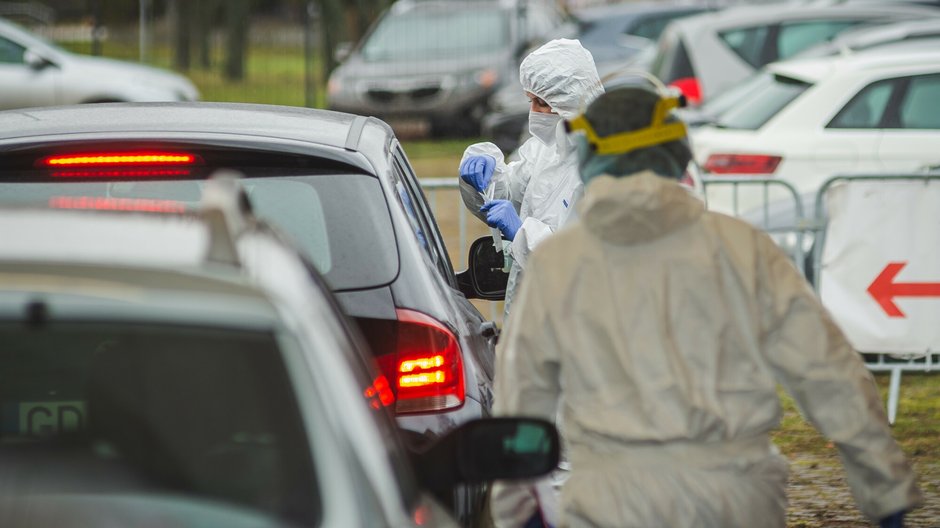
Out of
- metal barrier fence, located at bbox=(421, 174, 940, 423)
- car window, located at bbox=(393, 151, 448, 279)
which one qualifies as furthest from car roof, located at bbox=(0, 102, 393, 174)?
metal barrier fence, located at bbox=(421, 174, 940, 423)

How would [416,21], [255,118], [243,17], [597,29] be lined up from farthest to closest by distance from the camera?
[243,17], [416,21], [597,29], [255,118]

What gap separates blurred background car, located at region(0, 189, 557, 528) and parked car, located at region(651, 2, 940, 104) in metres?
12.5

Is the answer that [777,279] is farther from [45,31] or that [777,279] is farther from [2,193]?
[45,31]

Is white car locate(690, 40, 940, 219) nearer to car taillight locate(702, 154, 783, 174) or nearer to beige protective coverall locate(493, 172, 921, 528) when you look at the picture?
car taillight locate(702, 154, 783, 174)

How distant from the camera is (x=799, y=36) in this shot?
15742 mm

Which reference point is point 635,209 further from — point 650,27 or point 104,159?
point 650,27

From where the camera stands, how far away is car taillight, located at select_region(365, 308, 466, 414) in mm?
4090

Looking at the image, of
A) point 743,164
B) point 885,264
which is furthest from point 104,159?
point 743,164

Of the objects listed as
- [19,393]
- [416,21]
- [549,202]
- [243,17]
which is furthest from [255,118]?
[243,17]

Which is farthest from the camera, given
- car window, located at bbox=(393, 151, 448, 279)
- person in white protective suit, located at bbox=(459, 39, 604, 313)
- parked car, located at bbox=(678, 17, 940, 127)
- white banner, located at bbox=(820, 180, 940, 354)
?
parked car, located at bbox=(678, 17, 940, 127)

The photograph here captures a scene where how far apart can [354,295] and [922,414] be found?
16.3 feet

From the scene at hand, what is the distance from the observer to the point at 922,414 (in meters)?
8.31

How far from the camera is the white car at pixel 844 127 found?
1063cm

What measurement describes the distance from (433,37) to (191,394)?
63.6 ft
